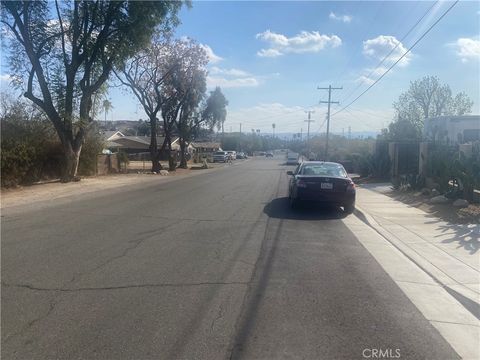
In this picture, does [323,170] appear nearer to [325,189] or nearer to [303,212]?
[325,189]

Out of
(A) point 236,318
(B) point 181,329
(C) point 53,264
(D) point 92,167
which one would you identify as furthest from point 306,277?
(D) point 92,167

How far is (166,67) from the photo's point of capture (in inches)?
1519

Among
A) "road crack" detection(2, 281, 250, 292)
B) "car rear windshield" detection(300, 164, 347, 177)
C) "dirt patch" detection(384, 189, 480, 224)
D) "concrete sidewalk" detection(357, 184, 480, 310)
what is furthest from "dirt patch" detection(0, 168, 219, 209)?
"dirt patch" detection(384, 189, 480, 224)

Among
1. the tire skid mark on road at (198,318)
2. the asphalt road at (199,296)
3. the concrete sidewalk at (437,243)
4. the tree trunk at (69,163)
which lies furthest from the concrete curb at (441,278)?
the tree trunk at (69,163)

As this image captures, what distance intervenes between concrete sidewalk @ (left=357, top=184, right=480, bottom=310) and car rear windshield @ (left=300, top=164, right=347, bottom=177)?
1.20 metres

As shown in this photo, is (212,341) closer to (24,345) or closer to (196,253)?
(24,345)

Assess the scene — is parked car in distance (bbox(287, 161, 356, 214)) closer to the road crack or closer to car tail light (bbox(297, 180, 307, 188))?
car tail light (bbox(297, 180, 307, 188))

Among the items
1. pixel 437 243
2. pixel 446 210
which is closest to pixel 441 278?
pixel 437 243

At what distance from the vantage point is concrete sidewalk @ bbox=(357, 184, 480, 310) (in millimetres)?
6617

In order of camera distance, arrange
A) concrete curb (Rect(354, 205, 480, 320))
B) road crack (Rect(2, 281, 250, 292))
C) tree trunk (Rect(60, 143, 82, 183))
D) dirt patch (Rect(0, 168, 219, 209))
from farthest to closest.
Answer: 1. tree trunk (Rect(60, 143, 82, 183))
2. dirt patch (Rect(0, 168, 219, 209))
3. road crack (Rect(2, 281, 250, 292))
4. concrete curb (Rect(354, 205, 480, 320))

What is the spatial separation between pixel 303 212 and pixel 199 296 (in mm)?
8457

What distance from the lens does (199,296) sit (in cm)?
577

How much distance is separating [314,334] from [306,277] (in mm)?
2084

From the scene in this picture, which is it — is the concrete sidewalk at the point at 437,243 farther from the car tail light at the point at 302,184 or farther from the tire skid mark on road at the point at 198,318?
the tire skid mark on road at the point at 198,318
